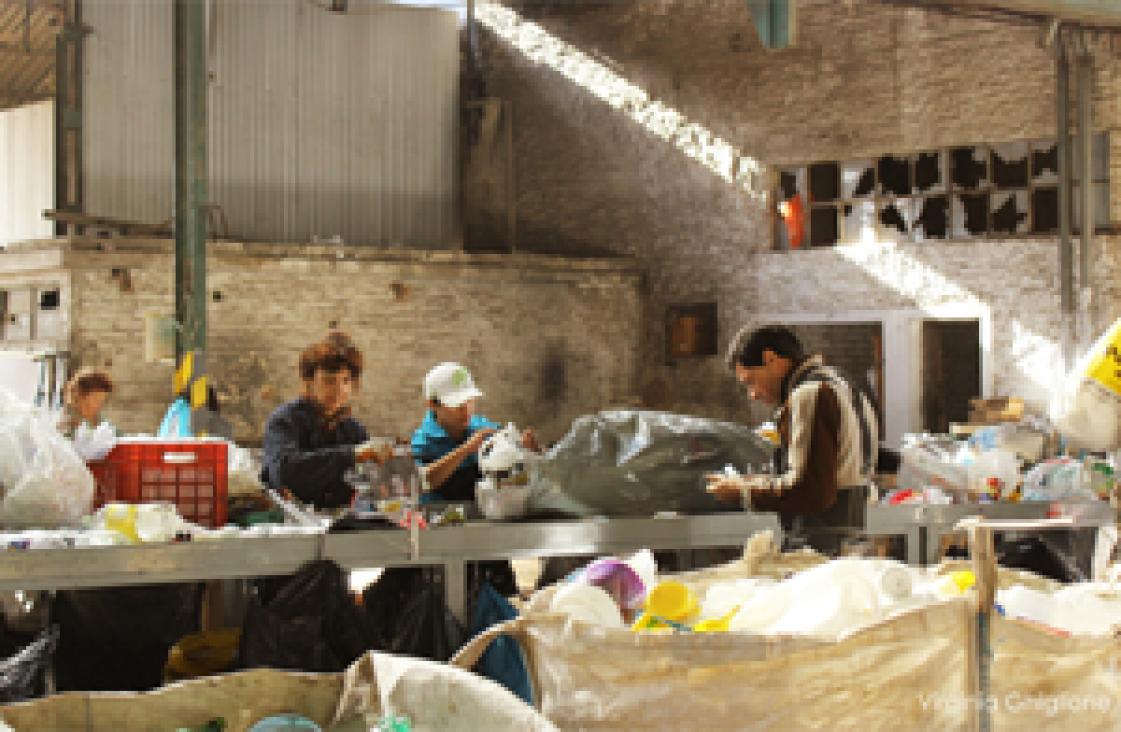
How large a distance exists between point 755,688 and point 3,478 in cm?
247

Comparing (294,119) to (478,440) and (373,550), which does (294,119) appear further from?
(373,550)

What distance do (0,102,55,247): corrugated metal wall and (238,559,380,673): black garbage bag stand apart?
11.4 metres

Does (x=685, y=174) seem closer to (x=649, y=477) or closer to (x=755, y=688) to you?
(x=649, y=477)

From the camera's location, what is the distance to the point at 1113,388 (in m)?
3.54

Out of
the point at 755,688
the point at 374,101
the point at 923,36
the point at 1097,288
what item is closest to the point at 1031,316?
the point at 1097,288

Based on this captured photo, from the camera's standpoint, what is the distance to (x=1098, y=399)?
11.7ft

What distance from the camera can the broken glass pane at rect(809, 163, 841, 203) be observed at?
Result: 12.8 metres

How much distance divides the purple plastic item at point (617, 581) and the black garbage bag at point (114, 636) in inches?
72.9

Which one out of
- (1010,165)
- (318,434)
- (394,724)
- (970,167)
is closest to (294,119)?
(970,167)

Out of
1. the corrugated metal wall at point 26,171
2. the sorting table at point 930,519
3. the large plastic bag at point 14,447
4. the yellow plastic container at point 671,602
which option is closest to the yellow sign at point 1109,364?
the sorting table at point 930,519

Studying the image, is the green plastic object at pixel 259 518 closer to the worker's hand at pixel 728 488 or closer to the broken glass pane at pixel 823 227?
the worker's hand at pixel 728 488

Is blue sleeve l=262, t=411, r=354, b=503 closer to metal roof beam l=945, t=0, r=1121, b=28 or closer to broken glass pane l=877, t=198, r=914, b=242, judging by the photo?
metal roof beam l=945, t=0, r=1121, b=28

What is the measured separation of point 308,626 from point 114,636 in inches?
43.7

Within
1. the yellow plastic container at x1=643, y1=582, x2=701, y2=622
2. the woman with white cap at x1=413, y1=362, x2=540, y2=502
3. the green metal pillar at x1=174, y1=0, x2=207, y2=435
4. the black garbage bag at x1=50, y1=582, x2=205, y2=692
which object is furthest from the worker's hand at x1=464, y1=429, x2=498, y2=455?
the green metal pillar at x1=174, y1=0, x2=207, y2=435
